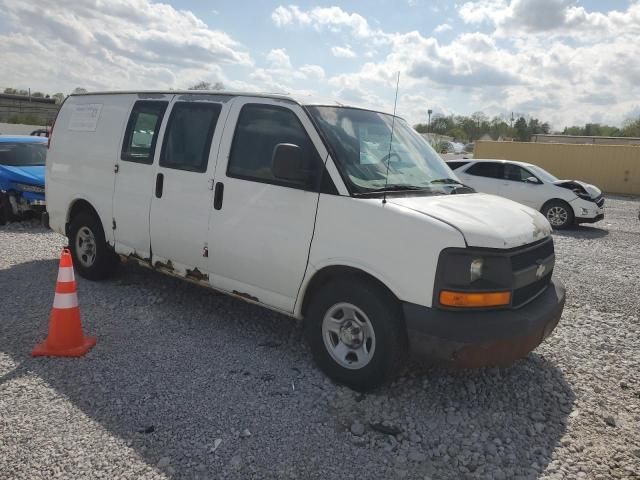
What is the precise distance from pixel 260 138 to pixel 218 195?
1.97 ft

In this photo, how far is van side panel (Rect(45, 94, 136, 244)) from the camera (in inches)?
212

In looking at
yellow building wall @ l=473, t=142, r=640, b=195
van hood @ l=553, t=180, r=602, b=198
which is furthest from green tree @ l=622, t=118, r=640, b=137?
van hood @ l=553, t=180, r=602, b=198

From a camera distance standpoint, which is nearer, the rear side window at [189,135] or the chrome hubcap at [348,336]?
the chrome hubcap at [348,336]

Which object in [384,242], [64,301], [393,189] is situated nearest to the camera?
[384,242]

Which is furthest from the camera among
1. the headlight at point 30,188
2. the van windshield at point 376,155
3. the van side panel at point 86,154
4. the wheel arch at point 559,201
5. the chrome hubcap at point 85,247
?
the wheel arch at point 559,201

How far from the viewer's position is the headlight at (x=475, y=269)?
318 centimetres

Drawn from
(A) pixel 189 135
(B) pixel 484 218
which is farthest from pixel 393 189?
(A) pixel 189 135

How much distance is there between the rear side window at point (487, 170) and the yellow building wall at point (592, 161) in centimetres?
1437

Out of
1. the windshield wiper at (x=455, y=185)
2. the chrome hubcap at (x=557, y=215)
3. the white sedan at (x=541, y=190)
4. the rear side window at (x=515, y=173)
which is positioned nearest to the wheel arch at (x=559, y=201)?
the white sedan at (x=541, y=190)

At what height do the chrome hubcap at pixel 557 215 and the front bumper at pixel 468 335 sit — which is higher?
the chrome hubcap at pixel 557 215

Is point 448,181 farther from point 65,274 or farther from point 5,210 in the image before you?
point 5,210

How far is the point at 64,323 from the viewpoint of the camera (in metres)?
4.11

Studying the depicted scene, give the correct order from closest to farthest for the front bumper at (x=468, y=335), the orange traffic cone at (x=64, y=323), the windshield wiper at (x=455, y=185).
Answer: the front bumper at (x=468, y=335), the orange traffic cone at (x=64, y=323), the windshield wiper at (x=455, y=185)

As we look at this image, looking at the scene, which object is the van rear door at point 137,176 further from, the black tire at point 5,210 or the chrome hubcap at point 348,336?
the black tire at point 5,210
